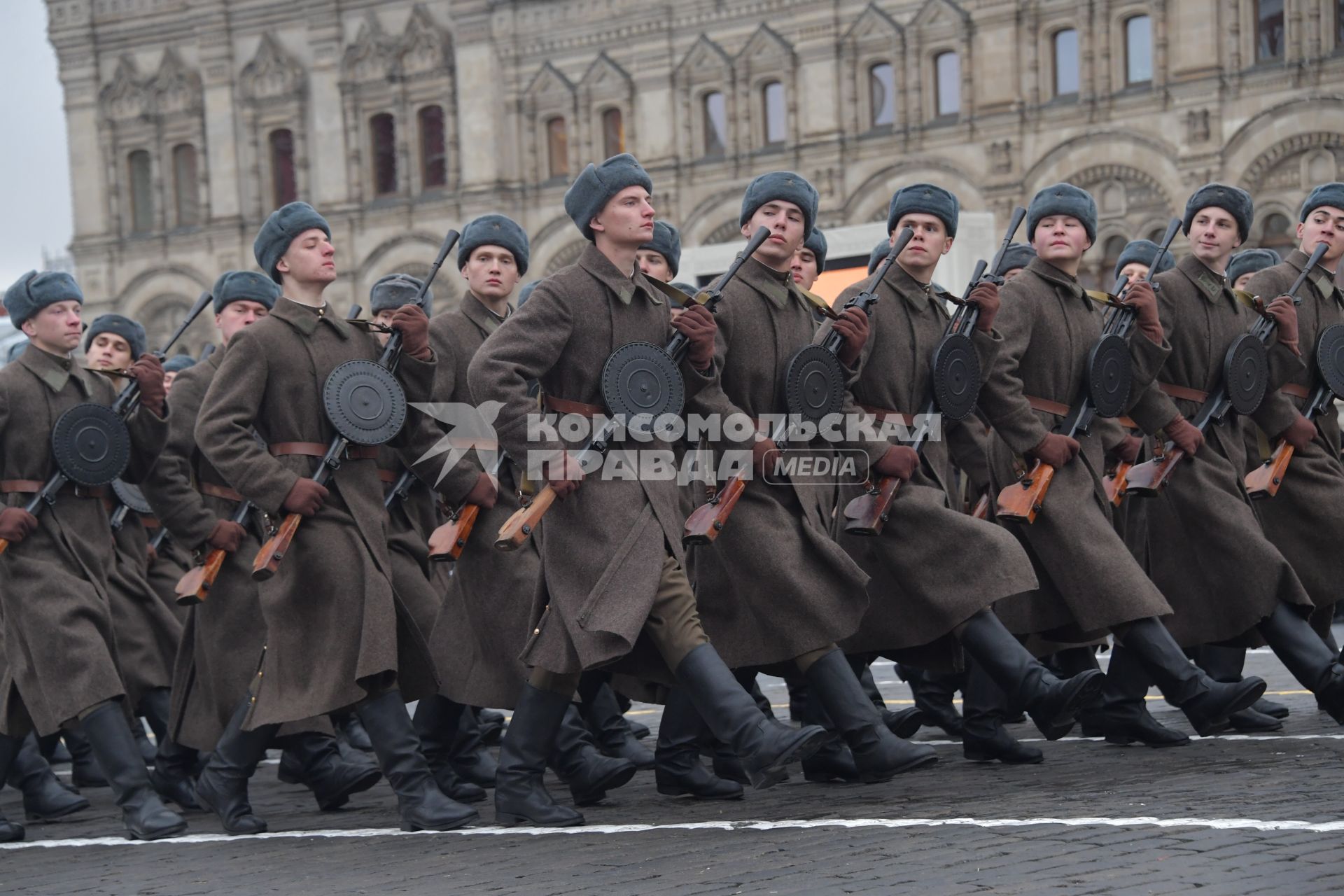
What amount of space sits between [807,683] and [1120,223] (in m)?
25.7

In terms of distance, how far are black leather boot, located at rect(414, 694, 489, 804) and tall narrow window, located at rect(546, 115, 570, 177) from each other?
31.1 meters

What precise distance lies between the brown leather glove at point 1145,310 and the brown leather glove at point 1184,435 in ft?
1.09

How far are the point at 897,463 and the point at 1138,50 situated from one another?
1033 inches

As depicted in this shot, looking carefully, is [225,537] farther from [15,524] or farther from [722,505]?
[722,505]

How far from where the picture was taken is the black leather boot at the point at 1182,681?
7.53m

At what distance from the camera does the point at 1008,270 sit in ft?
36.7

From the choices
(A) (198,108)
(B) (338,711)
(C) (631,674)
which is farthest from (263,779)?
(A) (198,108)

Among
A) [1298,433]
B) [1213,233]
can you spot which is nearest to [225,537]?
[1213,233]

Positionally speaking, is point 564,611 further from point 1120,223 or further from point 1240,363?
point 1120,223

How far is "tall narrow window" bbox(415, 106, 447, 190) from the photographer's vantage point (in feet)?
132

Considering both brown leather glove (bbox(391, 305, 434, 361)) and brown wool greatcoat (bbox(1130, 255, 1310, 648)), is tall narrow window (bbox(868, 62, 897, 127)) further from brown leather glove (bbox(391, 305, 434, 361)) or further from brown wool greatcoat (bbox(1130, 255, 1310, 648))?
brown leather glove (bbox(391, 305, 434, 361))

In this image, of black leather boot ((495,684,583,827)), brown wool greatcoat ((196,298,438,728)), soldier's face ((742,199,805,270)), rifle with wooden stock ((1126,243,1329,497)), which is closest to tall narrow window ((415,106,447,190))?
rifle with wooden stock ((1126,243,1329,497))

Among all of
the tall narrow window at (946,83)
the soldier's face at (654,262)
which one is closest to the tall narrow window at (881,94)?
the tall narrow window at (946,83)

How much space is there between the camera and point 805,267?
9789 mm
